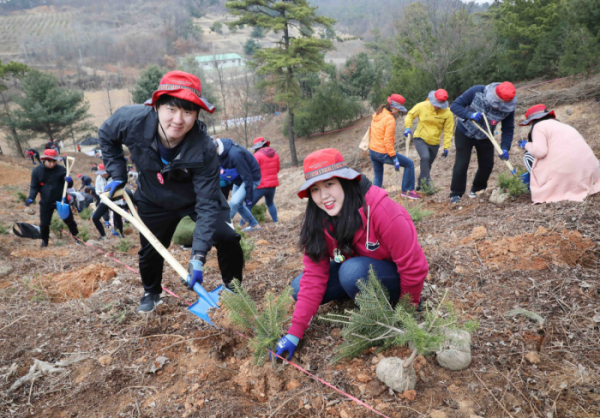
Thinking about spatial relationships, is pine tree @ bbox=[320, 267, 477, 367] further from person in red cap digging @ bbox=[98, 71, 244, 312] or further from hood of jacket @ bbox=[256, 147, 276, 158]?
hood of jacket @ bbox=[256, 147, 276, 158]

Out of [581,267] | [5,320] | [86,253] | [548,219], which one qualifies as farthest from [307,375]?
[86,253]

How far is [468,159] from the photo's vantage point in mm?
5160

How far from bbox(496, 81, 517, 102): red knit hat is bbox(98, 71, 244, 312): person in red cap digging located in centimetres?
392

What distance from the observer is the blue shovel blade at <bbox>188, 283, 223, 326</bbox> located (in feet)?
8.36

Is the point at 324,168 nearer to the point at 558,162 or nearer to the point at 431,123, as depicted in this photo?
the point at 558,162

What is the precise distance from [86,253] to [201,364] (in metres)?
3.97

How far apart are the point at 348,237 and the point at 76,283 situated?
9.86 feet

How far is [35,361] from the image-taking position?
233 centimetres

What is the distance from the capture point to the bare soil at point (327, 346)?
1.79 m

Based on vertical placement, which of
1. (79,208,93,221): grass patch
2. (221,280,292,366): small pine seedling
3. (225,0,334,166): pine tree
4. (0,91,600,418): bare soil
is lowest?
(79,208,93,221): grass patch

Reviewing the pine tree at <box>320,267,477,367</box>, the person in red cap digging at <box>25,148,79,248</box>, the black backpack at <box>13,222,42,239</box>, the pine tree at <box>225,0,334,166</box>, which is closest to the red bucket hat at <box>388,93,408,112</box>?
the pine tree at <box>320,267,477,367</box>

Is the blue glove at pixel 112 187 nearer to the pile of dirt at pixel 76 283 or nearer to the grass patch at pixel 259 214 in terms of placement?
the pile of dirt at pixel 76 283

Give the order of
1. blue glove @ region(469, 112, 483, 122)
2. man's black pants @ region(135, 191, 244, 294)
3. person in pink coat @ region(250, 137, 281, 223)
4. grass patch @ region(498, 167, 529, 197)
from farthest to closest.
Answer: person in pink coat @ region(250, 137, 281, 223) < blue glove @ region(469, 112, 483, 122) < grass patch @ region(498, 167, 529, 197) < man's black pants @ region(135, 191, 244, 294)

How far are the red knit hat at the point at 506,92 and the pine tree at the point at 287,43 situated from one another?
46.2ft
